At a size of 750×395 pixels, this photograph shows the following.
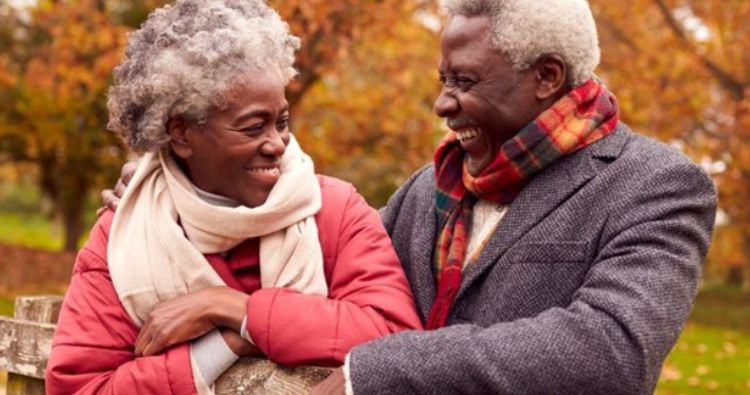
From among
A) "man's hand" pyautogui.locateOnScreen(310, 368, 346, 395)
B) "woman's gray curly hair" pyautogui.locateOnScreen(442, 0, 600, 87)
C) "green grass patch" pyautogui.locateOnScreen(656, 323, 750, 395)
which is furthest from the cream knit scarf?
"green grass patch" pyautogui.locateOnScreen(656, 323, 750, 395)

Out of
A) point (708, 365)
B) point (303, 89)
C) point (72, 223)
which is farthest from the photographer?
point (72, 223)

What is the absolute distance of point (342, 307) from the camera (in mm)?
2418

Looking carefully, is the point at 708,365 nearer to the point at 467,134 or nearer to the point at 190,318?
the point at 467,134

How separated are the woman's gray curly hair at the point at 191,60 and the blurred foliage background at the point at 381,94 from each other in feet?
22.6

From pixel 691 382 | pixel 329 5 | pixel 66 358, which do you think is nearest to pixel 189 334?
pixel 66 358

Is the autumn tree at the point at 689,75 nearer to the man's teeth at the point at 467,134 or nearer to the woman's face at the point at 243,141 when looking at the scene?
the man's teeth at the point at 467,134

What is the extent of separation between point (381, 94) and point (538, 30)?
41.8 ft

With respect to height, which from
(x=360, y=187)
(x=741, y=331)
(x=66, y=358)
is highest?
(x=66, y=358)

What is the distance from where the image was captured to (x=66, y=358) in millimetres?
2426

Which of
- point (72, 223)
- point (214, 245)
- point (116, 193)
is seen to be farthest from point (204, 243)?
point (72, 223)

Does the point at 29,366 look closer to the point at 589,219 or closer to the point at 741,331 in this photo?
the point at 589,219

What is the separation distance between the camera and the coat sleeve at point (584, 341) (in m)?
2.25

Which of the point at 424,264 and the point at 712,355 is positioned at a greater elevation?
the point at 424,264

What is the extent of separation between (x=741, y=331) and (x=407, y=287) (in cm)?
1316
